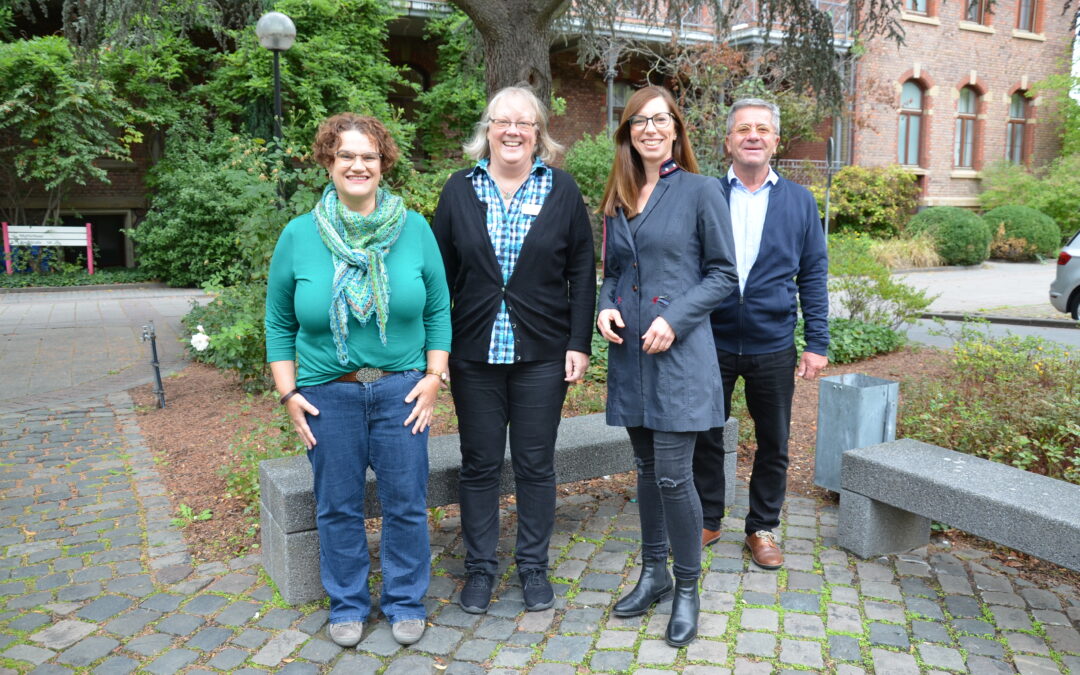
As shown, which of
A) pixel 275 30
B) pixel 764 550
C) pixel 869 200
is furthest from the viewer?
pixel 869 200

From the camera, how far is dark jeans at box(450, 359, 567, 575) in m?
3.08

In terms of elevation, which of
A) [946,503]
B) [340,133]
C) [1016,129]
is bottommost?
[946,503]

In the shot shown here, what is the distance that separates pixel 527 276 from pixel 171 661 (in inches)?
72.8

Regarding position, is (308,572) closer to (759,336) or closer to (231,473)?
(231,473)

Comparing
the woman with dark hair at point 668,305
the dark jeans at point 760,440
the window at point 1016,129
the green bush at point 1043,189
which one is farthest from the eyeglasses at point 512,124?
the window at point 1016,129

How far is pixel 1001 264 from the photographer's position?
20891mm

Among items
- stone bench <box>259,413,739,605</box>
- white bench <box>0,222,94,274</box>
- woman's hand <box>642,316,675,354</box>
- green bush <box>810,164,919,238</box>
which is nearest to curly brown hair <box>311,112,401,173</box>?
woman's hand <box>642,316,675,354</box>

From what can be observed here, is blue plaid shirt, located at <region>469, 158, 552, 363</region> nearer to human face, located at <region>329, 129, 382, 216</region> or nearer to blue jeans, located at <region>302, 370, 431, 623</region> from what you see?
blue jeans, located at <region>302, 370, 431, 623</region>

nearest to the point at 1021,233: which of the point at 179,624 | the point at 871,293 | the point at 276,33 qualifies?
the point at 871,293

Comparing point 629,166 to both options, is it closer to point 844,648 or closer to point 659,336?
point 659,336

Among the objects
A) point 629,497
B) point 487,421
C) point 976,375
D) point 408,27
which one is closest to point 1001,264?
point 408,27

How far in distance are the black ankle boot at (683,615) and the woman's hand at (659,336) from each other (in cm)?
88

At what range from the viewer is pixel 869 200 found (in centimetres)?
2088

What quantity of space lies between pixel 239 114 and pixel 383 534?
15.5 m
